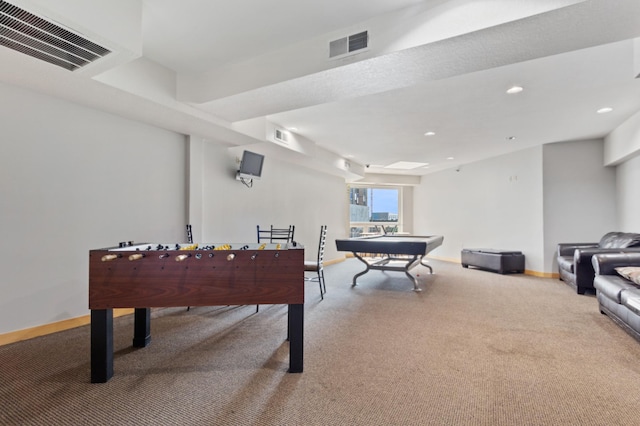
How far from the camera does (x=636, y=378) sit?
7.02 ft

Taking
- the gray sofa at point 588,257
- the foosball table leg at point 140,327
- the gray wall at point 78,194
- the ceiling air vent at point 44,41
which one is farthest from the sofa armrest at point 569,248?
the ceiling air vent at point 44,41

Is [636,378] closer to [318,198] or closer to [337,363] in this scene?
[337,363]

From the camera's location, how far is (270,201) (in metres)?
5.88

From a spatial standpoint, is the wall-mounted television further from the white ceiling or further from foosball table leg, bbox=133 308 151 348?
foosball table leg, bbox=133 308 151 348

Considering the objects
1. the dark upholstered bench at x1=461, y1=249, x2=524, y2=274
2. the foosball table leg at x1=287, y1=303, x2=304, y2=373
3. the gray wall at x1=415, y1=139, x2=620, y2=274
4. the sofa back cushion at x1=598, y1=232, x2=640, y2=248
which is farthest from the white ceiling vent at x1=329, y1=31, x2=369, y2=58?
the dark upholstered bench at x1=461, y1=249, x2=524, y2=274

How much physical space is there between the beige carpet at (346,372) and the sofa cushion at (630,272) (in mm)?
514

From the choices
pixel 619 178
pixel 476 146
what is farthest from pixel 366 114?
Result: pixel 619 178

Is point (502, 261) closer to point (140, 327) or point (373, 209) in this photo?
point (373, 209)

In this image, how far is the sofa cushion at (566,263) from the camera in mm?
4888

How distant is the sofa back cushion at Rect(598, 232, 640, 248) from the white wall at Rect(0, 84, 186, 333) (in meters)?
6.10

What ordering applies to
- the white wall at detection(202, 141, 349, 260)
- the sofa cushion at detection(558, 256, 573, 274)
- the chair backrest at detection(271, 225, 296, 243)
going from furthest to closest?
the chair backrest at detection(271, 225, 296, 243), the sofa cushion at detection(558, 256, 573, 274), the white wall at detection(202, 141, 349, 260)

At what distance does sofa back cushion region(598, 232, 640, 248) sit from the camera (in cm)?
420

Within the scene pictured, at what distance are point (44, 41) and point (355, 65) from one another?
207cm

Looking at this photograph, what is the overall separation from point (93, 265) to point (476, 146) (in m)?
6.37
